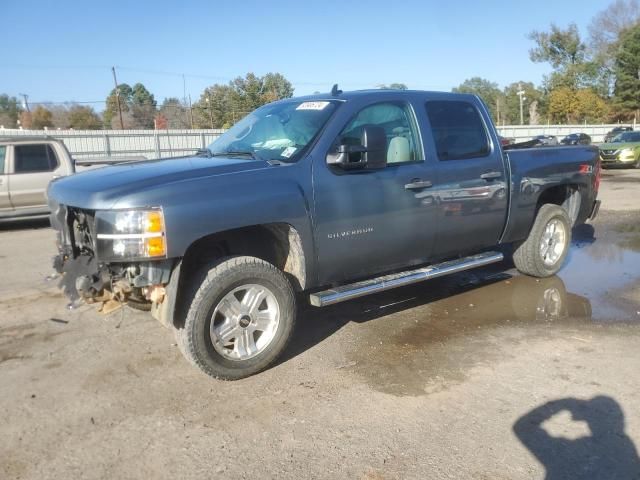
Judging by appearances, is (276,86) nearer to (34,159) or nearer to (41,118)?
(41,118)

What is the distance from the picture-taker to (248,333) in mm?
4004

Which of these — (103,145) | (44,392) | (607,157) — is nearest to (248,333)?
(44,392)

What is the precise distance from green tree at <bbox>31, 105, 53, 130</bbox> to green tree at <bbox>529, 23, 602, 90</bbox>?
52.9 metres

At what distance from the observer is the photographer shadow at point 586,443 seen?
2881mm

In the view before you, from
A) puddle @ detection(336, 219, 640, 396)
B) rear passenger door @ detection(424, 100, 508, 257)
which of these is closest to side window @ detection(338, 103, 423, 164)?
rear passenger door @ detection(424, 100, 508, 257)

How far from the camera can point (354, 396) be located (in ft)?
12.2

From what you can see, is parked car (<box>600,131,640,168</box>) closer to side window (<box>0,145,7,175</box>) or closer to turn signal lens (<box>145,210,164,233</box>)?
side window (<box>0,145,7,175</box>)

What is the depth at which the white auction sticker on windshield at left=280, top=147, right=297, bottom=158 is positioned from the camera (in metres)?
4.30

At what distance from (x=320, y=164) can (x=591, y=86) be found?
68.3 meters

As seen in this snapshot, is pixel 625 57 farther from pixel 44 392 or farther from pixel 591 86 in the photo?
pixel 44 392

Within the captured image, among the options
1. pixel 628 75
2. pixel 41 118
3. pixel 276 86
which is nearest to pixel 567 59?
pixel 628 75

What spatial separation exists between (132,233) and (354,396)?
179 cm

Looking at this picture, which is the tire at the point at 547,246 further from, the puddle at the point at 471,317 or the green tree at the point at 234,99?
the green tree at the point at 234,99

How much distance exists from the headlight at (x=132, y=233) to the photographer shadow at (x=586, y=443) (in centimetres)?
246
